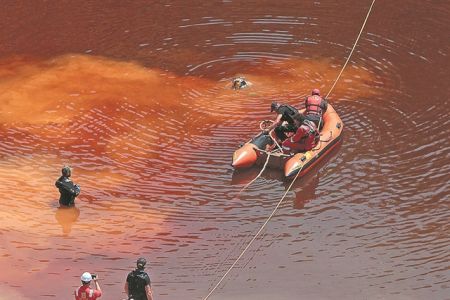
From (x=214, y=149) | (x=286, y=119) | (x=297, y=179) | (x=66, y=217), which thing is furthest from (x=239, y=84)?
(x=66, y=217)

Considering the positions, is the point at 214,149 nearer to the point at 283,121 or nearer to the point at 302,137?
the point at 283,121

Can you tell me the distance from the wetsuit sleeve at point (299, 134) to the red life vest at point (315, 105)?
3.46ft

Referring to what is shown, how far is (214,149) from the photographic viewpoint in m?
17.7

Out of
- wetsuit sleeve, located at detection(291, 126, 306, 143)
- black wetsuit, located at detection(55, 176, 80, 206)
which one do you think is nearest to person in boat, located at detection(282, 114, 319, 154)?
wetsuit sleeve, located at detection(291, 126, 306, 143)

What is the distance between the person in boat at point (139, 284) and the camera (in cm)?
1181

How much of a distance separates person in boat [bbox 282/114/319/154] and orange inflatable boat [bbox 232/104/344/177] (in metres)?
0.15

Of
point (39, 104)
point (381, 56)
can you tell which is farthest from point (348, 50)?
point (39, 104)

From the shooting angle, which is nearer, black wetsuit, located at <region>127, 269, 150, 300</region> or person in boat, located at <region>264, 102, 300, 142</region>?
black wetsuit, located at <region>127, 269, 150, 300</region>

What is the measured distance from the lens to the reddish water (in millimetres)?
14039

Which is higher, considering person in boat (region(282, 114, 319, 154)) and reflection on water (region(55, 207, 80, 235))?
person in boat (region(282, 114, 319, 154))

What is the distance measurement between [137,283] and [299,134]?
6.18 m

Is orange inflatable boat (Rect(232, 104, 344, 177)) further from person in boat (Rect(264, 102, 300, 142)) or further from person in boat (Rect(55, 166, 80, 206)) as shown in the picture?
person in boat (Rect(55, 166, 80, 206))

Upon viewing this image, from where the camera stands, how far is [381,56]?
847 inches

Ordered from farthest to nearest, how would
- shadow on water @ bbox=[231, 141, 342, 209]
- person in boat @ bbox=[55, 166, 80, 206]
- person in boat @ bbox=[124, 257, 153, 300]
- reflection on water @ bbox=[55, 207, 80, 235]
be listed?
shadow on water @ bbox=[231, 141, 342, 209], person in boat @ bbox=[55, 166, 80, 206], reflection on water @ bbox=[55, 207, 80, 235], person in boat @ bbox=[124, 257, 153, 300]
